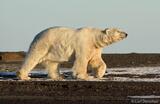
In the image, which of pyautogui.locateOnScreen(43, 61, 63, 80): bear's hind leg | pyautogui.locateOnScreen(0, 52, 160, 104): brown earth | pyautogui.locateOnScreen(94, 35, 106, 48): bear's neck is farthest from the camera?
pyautogui.locateOnScreen(43, 61, 63, 80): bear's hind leg

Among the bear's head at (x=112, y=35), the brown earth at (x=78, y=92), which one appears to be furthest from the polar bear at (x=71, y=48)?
the brown earth at (x=78, y=92)

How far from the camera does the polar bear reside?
28.9 meters

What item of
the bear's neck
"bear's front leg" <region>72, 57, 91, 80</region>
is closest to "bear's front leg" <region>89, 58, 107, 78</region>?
the bear's neck

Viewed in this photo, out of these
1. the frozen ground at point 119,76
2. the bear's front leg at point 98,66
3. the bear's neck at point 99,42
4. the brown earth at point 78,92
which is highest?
the bear's neck at point 99,42

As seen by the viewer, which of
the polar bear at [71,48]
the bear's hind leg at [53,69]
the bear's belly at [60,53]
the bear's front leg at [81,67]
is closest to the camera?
the bear's front leg at [81,67]

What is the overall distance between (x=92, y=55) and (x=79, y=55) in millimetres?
895

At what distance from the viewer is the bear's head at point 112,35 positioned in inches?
1177

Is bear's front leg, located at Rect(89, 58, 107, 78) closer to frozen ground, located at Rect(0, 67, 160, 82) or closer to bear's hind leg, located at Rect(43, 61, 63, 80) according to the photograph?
frozen ground, located at Rect(0, 67, 160, 82)

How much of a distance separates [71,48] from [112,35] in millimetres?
2064

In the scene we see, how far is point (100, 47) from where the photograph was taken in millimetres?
29750

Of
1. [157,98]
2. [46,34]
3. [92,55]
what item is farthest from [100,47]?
[157,98]

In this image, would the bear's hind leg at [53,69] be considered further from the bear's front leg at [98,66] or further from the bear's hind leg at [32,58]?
the bear's front leg at [98,66]

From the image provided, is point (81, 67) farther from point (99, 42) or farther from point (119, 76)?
point (119, 76)

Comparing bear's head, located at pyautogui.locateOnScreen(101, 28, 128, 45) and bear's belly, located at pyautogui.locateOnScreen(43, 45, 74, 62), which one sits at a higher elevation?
bear's head, located at pyautogui.locateOnScreen(101, 28, 128, 45)
